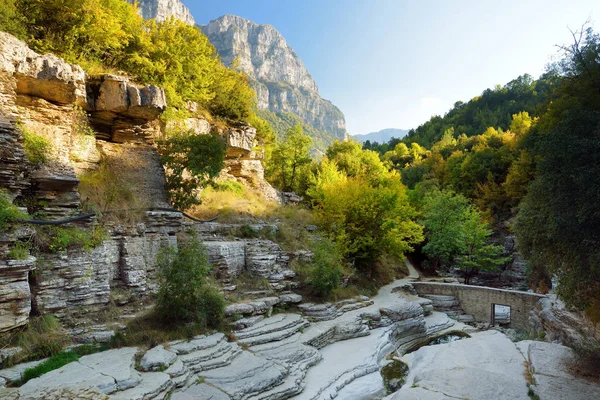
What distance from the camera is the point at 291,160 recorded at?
93.6 feet

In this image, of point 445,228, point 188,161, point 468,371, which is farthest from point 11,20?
point 445,228

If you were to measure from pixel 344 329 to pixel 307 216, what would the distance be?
8763 millimetres

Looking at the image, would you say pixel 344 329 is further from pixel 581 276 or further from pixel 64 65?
pixel 64 65

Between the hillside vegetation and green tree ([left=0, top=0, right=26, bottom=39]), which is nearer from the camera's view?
the hillside vegetation

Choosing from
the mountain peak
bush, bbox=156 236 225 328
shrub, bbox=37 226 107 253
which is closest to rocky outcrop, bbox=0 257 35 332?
shrub, bbox=37 226 107 253

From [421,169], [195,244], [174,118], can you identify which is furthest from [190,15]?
[195,244]

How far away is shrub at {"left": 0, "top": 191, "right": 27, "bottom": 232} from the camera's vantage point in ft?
25.8

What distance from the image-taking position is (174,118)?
16109mm

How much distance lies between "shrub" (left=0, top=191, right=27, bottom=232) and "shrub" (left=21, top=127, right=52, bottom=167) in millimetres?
2092

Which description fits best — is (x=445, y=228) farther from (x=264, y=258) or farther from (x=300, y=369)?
(x=300, y=369)

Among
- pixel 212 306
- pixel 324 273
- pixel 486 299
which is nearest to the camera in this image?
pixel 212 306

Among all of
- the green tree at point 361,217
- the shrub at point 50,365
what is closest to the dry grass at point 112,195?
the shrub at point 50,365

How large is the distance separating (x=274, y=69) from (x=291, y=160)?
157005mm

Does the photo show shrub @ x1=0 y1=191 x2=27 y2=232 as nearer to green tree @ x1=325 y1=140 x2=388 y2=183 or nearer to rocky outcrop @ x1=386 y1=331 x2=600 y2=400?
rocky outcrop @ x1=386 y1=331 x2=600 y2=400
